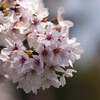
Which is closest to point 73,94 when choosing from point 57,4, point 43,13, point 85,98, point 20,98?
point 85,98

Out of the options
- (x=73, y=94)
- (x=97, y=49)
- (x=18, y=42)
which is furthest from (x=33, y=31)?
(x=97, y=49)

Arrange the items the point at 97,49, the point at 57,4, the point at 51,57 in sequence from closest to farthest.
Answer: the point at 51,57
the point at 57,4
the point at 97,49

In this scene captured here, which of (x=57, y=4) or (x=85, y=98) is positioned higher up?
(x=57, y=4)

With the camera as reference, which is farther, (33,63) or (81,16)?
(81,16)

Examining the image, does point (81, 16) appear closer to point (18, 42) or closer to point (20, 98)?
point (20, 98)

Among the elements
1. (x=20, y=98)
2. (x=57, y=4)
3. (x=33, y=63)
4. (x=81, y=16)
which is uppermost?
(x=33, y=63)

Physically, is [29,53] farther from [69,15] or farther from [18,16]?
[69,15]

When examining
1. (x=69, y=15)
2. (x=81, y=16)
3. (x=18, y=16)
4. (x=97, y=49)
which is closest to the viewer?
(x=18, y=16)
